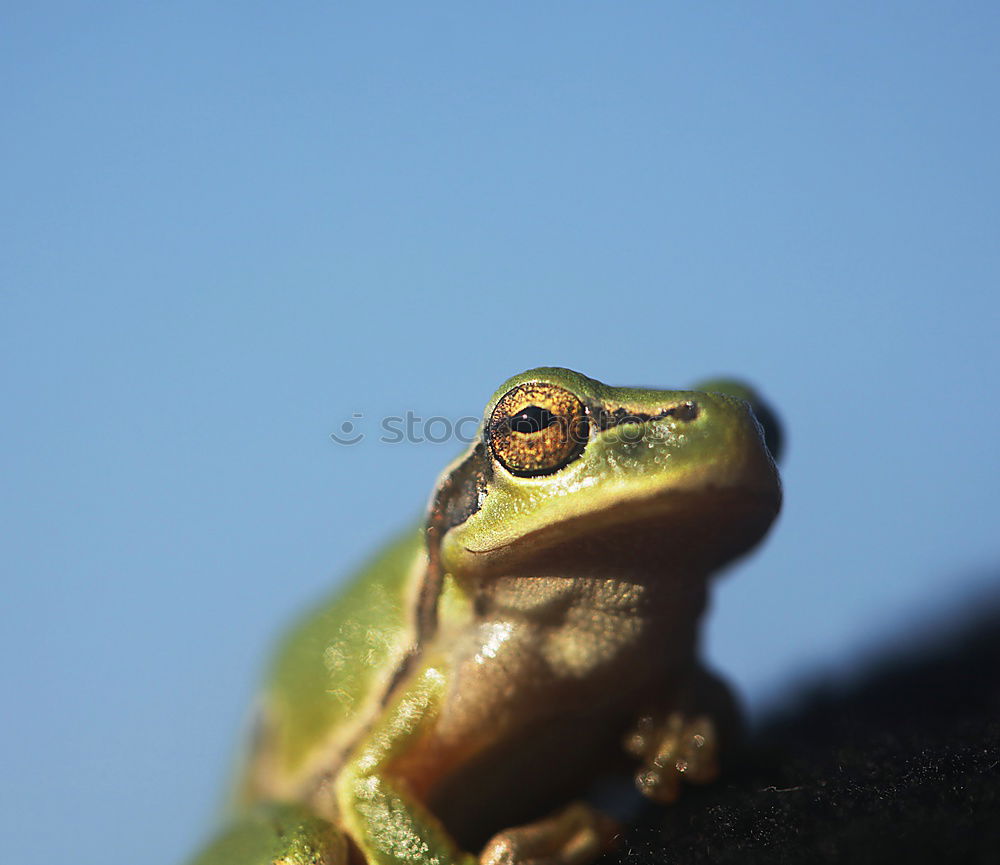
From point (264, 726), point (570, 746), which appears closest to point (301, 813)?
point (264, 726)

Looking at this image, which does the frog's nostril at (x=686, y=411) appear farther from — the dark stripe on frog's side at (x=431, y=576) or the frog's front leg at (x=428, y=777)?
the frog's front leg at (x=428, y=777)

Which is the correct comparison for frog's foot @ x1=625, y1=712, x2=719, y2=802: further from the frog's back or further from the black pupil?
the black pupil

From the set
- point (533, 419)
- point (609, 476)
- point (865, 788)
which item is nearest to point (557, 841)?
point (865, 788)

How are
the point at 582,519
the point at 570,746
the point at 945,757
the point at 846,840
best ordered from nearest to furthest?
the point at 846,840 < the point at 945,757 < the point at 582,519 < the point at 570,746

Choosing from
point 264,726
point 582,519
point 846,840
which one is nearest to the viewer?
point 846,840

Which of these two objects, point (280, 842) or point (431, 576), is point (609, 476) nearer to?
point (431, 576)

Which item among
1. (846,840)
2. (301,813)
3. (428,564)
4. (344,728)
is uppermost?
(428,564)

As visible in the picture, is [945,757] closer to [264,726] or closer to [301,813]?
[301,813]

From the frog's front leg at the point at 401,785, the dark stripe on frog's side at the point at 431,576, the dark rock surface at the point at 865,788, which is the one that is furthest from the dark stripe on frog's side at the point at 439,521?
the dark rock surface at the point at 865,788

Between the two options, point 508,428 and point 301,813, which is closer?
point 508,428
